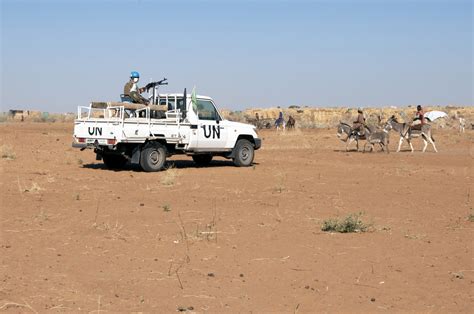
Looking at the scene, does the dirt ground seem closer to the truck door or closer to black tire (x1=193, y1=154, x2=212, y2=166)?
the truck door

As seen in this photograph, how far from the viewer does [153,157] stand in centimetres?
2244

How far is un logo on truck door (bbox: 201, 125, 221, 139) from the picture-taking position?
23658 mm

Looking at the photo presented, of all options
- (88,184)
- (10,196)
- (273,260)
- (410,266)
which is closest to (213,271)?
(273,260)

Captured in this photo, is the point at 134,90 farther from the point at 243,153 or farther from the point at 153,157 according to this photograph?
the point at 243,153

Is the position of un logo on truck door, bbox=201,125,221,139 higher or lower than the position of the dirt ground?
higher

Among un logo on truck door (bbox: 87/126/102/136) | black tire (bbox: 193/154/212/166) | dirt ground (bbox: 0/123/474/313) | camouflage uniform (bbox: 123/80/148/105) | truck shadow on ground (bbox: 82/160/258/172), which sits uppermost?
camouflage uniform (bbox: 123/80/148/105)

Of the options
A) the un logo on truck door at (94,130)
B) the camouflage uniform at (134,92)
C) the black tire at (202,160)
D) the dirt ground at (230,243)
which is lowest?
the dirt ground at (230,243)

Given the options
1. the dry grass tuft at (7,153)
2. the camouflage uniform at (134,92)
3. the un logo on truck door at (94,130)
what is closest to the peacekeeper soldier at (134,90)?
the camouflage uniform at (134,92)

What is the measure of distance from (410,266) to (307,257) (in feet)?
4.86

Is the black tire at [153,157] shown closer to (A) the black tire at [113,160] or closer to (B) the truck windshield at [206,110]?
(A) the black tire at [113,160]

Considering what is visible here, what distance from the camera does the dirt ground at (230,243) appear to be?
346 inches

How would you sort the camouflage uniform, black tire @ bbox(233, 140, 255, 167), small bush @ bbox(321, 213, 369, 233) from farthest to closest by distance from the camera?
black tire @ bbox(233, 140, 255, 167), the camouflage uniform, small bush @ bbox(321, 213, 369, 233)

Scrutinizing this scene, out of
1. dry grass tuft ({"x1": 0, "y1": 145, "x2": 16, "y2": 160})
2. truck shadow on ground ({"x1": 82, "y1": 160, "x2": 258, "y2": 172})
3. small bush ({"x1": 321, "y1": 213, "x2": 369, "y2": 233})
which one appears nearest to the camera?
small bush ({"x1": 321, "y1": 213, "x2": 369, "y2": 233})

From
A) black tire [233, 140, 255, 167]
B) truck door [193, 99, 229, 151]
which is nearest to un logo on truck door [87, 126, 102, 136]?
truck door [193, 99, 229, 151]
